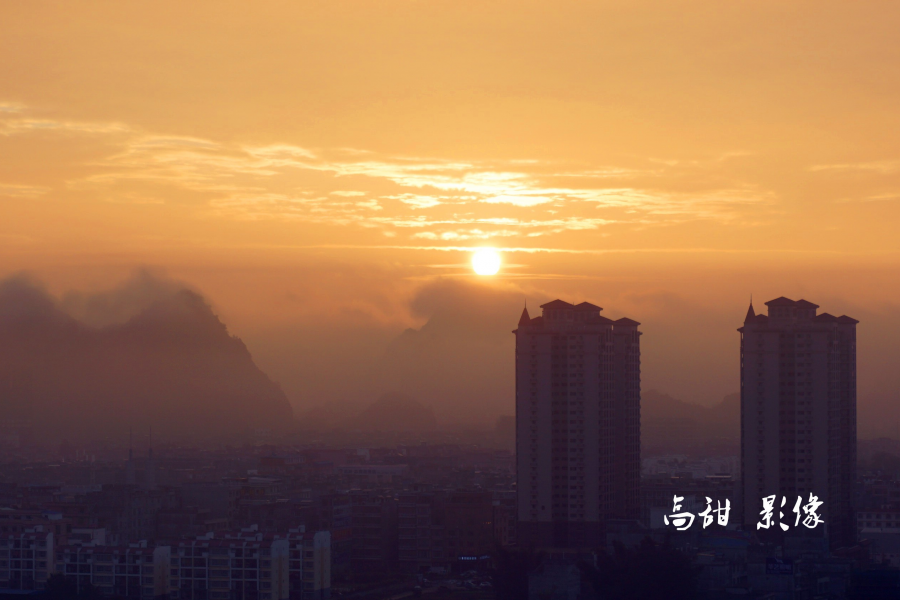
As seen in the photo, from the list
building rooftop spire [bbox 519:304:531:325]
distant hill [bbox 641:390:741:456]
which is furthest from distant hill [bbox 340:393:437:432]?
building rooftop spire [bbox 519:304:531:325]

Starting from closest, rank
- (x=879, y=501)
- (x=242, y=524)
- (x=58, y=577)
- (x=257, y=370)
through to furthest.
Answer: (x=58, y=577)
(x=242, y=524)
(x=879, y=501)
(x=257, y=370)

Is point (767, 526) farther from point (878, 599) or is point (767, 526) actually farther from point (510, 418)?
point (510, 418)

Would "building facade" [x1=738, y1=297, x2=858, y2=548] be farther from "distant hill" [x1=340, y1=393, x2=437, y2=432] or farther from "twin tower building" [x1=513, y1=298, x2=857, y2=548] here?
"distant hill" [x1=340, y1=393, x2=437, y2=432]

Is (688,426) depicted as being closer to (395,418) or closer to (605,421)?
(395,418)

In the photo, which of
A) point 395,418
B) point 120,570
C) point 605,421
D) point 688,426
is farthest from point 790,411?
point 395,418

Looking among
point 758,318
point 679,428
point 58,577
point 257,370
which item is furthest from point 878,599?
point 257,370

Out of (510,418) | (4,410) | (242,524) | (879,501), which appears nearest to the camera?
(242,524)
